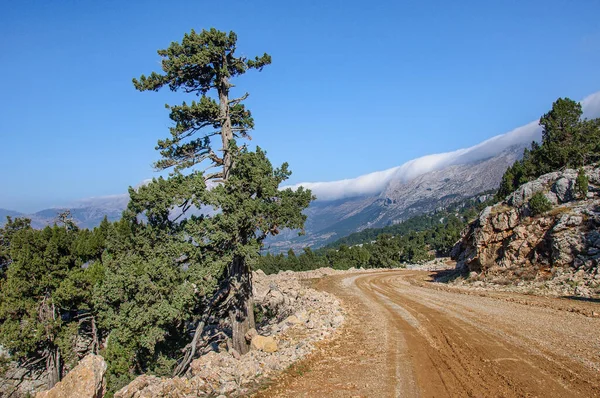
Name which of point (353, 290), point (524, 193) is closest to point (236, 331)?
point (353, 290)

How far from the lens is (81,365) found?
490 inches

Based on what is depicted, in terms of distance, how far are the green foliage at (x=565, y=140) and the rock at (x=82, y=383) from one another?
150ft

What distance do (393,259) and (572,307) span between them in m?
66.7

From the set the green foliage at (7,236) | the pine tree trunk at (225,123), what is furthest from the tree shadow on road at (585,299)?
the green foliage at (7,236)

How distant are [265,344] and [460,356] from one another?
754cm

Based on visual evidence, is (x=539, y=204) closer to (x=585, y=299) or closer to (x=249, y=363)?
(x=585, y=299)

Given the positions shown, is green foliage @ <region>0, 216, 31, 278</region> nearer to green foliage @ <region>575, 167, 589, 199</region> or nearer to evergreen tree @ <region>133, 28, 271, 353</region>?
evergreen tree @ <region>133, 28, 271, 353</region>

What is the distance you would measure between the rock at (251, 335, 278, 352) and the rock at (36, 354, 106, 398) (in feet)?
18.9

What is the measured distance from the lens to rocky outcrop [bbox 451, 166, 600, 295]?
977 inches

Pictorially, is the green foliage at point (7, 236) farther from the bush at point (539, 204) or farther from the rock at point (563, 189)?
the rock at point (563, 189)

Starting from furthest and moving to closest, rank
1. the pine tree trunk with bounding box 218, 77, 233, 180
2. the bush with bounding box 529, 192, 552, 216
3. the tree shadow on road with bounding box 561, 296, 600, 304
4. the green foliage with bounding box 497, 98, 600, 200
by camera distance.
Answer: the green foliage with bounding box 497, 98, 600, 200 → the bush with bounding box 529, 192, 552, 216 → the tree shadow on road with bounding box 561, 296, 600, 304 → the pine tree trunk with bounding box 218, 77, 233, 180

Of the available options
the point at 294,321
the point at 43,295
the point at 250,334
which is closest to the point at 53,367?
the point at 43,295

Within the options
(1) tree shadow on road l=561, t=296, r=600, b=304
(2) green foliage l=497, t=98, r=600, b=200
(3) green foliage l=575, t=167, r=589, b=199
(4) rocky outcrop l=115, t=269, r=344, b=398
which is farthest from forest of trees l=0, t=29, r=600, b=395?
(2) green foliage l=497, t=98, r=600, b=200

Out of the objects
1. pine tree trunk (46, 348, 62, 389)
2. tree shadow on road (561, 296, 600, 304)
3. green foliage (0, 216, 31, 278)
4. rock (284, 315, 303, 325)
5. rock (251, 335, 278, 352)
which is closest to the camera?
rock (251, 335, 278, 352)
